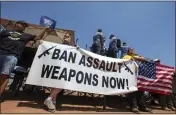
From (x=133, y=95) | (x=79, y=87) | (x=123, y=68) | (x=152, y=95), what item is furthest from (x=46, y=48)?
(x=152, y=95)

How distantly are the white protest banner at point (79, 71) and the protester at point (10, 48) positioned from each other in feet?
1.46

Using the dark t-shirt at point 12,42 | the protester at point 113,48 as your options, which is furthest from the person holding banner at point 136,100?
the dark t-shirt at point 12,42

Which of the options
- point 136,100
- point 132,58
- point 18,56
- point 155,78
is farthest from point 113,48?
point 18,56

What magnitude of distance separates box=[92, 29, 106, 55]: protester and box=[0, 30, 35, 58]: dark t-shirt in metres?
2.62

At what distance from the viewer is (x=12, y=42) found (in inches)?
203

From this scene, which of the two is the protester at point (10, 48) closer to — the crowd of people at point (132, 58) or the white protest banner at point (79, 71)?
the white protest banner at point (79, 71)

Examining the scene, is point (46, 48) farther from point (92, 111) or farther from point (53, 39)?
point (53, 39)

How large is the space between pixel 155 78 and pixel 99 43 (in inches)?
85.1

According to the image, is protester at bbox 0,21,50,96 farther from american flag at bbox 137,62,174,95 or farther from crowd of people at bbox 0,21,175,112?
american flag at bbox 137,62,174,95

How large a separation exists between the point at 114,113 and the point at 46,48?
7.90ft

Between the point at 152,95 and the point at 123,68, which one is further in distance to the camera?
the point at 152,95

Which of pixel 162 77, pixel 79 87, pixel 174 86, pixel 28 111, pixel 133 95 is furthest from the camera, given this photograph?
pixel 174 86

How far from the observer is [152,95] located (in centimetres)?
803

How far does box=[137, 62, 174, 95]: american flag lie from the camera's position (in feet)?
21.9
